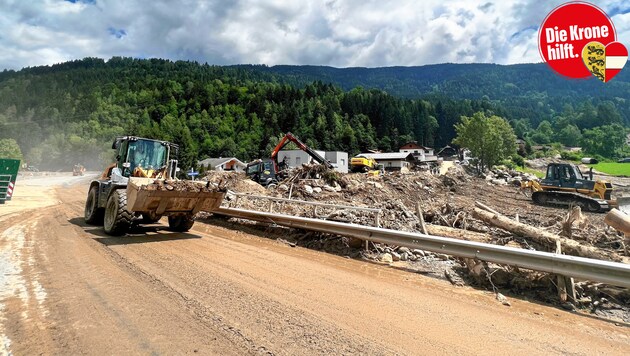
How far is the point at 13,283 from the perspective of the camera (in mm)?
4785

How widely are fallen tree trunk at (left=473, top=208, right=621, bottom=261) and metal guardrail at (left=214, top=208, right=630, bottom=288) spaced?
6.63 feet

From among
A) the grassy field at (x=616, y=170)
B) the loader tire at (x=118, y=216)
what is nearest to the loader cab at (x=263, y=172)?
the loader tire at (x=118, y=216)

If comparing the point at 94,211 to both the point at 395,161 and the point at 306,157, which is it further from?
the point at 395,161

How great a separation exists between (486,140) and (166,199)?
5440cm

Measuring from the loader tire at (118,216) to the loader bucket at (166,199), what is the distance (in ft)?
1.69

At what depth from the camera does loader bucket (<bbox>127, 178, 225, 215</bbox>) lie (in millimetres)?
7457

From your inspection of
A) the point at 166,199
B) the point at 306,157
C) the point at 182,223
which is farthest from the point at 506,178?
the point at 166,199

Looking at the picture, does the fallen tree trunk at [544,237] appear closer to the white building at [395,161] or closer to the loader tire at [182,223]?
the loader tire at [182,223]

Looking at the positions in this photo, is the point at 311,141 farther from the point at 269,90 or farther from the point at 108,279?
the point at 108,279

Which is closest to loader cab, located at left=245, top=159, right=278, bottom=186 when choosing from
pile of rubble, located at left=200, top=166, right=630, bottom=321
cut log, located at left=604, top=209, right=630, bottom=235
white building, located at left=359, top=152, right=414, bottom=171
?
pile of rubble, located at left=200, top=166, right=630, bottom=321

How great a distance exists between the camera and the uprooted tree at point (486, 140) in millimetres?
52594

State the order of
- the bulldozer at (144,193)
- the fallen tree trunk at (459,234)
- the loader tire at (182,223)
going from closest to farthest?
the bulldozer at (144,193)
the fallen tree trunk at (459,234)
the loader tire at (182,223)

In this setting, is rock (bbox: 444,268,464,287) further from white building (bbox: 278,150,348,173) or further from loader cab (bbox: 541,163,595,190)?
white building (bbox: 278,150,348,173)

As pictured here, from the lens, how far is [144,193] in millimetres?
7414
